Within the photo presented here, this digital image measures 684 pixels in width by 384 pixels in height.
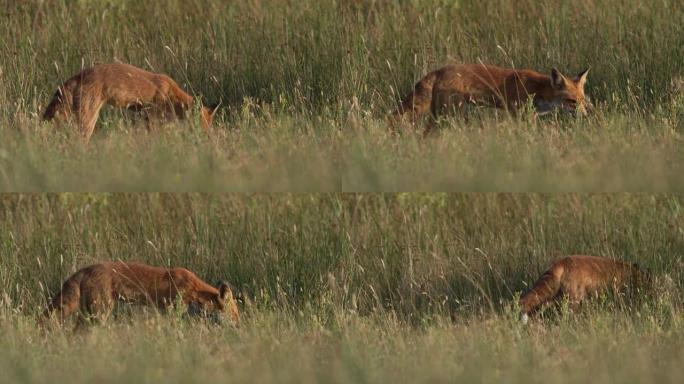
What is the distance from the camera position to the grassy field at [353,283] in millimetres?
13594

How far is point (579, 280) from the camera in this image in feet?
52.0

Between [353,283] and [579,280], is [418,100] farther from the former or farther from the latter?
[579,280]

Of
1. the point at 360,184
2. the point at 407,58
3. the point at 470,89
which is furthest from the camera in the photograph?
the point at 407,58

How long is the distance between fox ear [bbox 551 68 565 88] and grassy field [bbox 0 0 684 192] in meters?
0.43

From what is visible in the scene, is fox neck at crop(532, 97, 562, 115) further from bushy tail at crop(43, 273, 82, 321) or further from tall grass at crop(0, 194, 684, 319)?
bushy tail at crop(43, 273, 82, 321)

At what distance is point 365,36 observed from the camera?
1684 centimetres

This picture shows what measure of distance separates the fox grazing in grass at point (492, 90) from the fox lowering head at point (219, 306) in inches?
86.6

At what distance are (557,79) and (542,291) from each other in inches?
79.2

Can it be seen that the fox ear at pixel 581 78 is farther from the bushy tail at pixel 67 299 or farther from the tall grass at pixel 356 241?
the bushy tail at pixel 67 299

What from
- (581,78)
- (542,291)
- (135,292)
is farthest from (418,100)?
(135,292)

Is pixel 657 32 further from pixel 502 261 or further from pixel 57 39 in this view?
pixel 57 39

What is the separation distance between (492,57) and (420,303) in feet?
9.03

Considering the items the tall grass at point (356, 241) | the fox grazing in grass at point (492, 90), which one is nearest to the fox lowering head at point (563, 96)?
the fox grazing in grass at point (492, 90)

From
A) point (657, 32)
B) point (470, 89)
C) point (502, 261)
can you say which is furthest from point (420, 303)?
point (657, 32)
